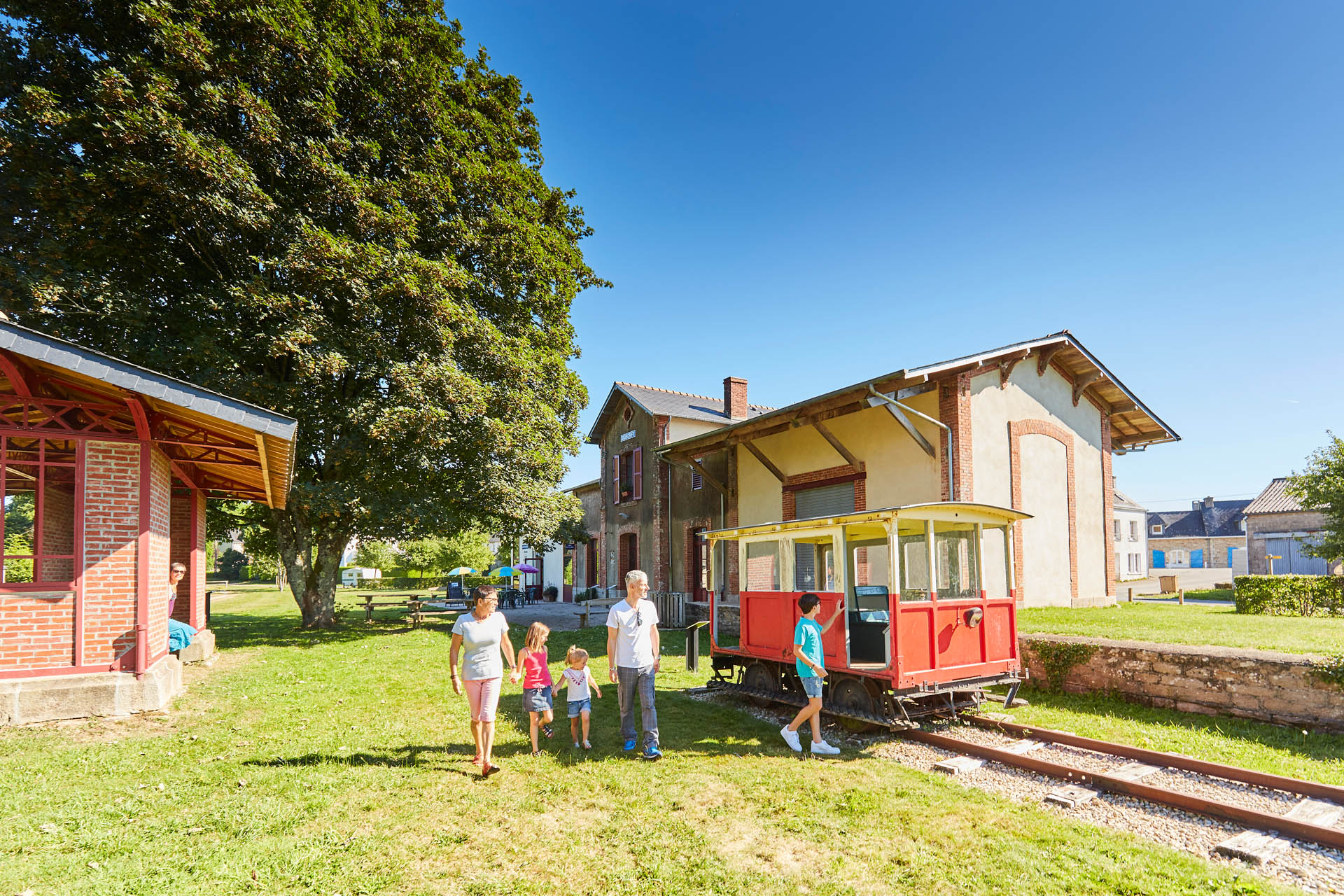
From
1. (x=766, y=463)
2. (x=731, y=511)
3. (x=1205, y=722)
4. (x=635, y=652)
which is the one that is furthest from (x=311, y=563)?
(x=1205, y=722)

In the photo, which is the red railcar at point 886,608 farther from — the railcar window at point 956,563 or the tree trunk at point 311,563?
the tree trunk at point 311,563

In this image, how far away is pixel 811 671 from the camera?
723 cm

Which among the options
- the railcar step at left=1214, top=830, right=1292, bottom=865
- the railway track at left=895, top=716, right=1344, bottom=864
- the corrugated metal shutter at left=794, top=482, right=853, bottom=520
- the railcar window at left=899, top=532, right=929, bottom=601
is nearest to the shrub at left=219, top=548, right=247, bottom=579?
the corrugated metal shutter at left=794, top=482, right=853, bottom=520

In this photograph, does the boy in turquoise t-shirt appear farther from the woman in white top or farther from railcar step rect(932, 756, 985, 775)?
the woman in white top

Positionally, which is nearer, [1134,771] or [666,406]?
[1134,771]

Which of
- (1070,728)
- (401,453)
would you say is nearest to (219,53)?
(401,453)

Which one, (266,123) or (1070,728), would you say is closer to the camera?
(1070,728)

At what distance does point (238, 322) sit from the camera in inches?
559

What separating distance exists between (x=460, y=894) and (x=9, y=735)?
6.13 meters

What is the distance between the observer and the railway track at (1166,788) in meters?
4.75

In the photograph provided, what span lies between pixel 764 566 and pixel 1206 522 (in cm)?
6485

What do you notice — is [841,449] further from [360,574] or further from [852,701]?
[360,574]

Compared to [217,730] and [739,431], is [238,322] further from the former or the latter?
[739,431]

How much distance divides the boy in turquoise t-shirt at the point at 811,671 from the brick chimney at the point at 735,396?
1746cm
